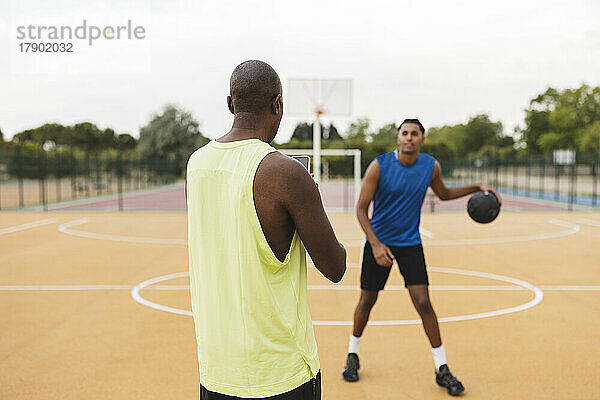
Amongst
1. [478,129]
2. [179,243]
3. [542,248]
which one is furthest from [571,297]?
[478,129]

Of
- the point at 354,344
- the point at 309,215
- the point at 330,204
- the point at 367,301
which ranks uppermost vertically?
the point at 309,215

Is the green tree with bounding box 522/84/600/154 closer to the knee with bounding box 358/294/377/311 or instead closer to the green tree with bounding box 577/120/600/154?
the green tree with bounding box 577/120/600/154

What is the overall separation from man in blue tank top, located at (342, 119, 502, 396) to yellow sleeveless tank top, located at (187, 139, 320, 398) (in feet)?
7.96

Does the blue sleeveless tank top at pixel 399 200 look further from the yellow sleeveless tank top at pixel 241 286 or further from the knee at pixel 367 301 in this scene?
the yellow sleeveless tank top at pixel 241 286

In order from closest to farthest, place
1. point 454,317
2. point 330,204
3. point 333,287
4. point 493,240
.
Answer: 1. point 454,317
2. point 333,287
3. point 493,240
4. point 330,204

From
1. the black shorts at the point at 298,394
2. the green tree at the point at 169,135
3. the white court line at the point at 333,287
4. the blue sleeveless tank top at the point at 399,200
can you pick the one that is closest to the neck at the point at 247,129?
the black shorts at the point at 298,394

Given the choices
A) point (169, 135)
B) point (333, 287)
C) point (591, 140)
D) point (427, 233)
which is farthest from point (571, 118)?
point (333, 287)

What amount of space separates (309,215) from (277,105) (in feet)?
1.28

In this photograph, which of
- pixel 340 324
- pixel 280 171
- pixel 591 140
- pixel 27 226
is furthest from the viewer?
pixel 591 140

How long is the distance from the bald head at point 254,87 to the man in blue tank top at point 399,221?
252 centimetres

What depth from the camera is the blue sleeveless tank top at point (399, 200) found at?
14.2 feet

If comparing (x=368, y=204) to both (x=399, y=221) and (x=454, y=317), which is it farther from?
(x=454, y=317)

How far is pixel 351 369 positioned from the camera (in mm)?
4379

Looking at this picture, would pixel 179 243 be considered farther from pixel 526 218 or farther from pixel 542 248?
pixel 526 218
